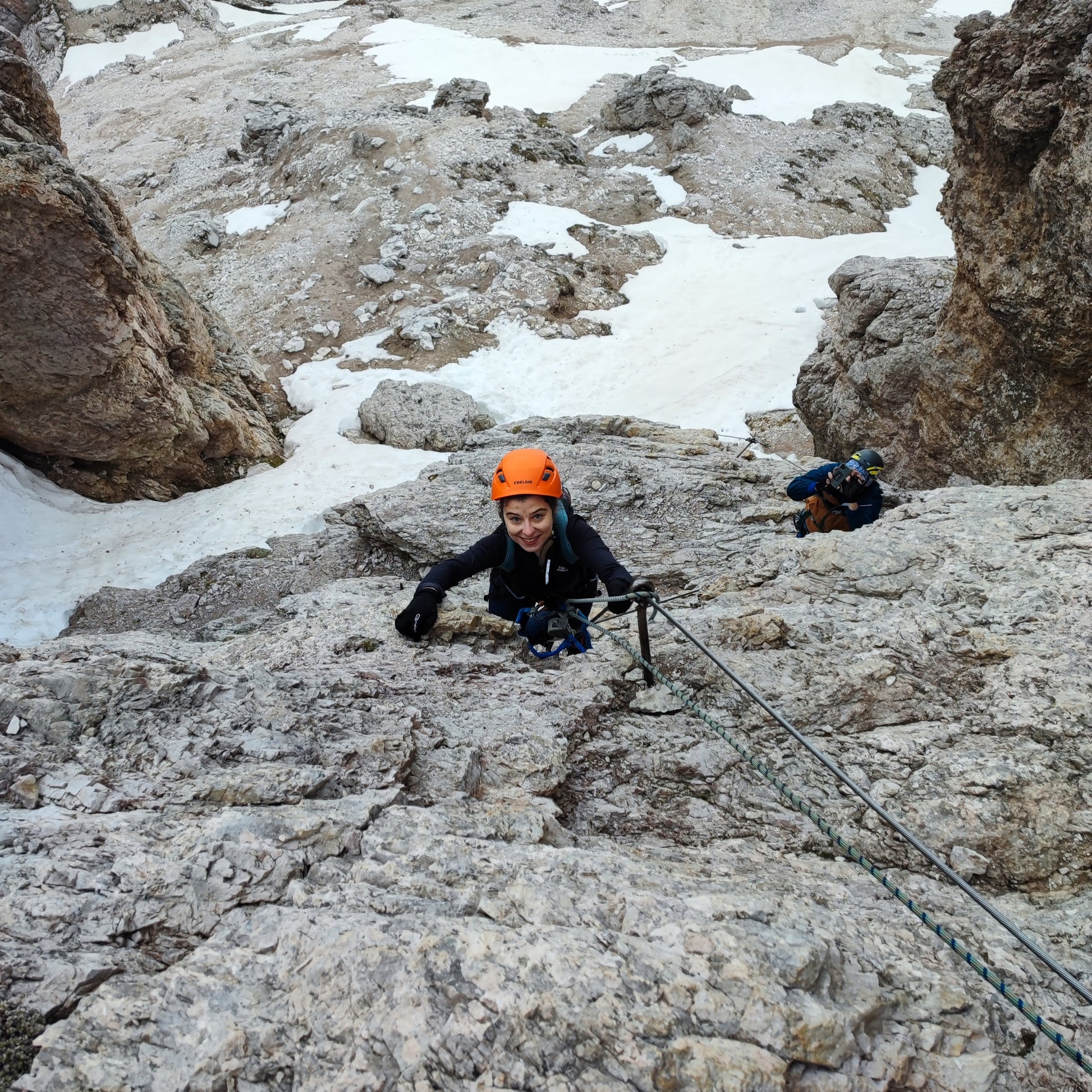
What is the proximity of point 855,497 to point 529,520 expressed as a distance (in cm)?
540

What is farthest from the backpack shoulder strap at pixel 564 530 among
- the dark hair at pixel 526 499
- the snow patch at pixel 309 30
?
the snow patch at pixel 309 30

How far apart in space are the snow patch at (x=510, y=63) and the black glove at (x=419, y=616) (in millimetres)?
39299

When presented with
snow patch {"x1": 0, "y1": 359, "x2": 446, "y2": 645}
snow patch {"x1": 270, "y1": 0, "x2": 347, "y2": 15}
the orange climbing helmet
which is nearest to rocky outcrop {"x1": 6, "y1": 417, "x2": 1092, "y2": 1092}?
the orange climbing helmet

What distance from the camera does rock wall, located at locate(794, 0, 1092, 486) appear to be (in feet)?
26.3

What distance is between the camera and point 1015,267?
9031mm

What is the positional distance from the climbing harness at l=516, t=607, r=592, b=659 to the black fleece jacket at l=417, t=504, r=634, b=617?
20 centimetres

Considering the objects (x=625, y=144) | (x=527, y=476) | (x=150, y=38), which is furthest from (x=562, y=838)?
(x=150, y=38)

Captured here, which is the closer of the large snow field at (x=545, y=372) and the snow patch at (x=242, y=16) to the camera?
the large snow field at (x=545, y=372)

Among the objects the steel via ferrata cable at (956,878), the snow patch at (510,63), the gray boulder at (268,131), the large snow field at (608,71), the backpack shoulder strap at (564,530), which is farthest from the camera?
the snow patch at (510,63)

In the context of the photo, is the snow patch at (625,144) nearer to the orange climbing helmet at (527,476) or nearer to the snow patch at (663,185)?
the snow patch at (663,185)

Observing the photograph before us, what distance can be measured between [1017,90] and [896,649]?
795 cm

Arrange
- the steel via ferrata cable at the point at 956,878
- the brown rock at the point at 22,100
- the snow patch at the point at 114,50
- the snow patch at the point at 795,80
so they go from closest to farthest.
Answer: the steel via ferrata cable at the point at 956,878, the brown rock at the point at 22,100, the snow patch at the point at 795,80, the snow patch at the point at 114,50

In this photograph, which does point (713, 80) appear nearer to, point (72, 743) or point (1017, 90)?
point (1017, 90)

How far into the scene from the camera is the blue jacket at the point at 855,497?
344 inches
